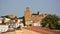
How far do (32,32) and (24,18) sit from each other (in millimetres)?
15123

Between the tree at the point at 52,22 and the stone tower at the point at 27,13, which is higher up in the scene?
the stone tower at the point at 27,13

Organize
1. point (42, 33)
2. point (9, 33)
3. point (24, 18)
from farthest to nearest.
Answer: point (24, 18) < point (9, 33) < point (42, 33)

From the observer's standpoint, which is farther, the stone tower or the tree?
the stone tower

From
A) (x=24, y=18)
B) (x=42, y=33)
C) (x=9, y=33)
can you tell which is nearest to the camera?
(x=42, y=33)

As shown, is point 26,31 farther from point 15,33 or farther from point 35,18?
point 35,18

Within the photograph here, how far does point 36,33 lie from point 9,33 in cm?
70

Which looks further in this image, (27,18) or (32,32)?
(27,18)

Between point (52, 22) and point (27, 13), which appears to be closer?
point (52, 22)

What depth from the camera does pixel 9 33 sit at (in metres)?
4.14

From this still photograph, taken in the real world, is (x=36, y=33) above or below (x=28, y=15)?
below

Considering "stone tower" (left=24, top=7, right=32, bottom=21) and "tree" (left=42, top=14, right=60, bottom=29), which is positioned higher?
"stone tower" (left=24, top=7, right=32, bottom=21)

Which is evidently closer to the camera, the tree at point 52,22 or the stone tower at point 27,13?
the tree at point 52,22

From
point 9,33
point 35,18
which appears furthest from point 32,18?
point 9,33

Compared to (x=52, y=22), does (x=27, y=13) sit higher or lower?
higher
